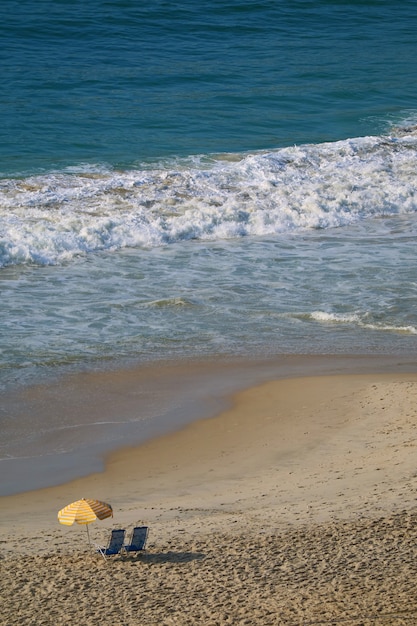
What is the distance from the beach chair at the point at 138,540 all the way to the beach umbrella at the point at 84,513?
245 mm

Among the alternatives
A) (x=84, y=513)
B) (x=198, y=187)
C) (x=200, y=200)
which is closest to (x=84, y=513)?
(x=84, y=513)

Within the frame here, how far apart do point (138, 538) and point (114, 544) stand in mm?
187

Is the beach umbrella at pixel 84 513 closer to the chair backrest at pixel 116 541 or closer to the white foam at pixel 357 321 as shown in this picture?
the chair backrest at pixel 116 541

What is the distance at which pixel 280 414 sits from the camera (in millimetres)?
10227

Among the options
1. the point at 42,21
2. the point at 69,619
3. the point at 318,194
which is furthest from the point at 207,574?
the point at 42,21

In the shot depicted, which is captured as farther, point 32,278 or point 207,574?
point 32,278

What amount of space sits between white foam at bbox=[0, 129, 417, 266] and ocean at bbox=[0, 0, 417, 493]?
0.05m

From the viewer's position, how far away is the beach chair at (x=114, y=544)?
727cm

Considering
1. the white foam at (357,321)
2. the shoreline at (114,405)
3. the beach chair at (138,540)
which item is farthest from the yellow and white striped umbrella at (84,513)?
the white foam at (357,321)

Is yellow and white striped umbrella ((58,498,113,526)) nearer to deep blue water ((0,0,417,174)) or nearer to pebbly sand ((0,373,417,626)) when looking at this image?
pebbly sand ((0,373,417,626))

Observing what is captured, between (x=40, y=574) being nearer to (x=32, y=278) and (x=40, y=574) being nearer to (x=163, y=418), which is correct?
(x=163, y=418)

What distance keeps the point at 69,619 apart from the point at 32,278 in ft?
27.7

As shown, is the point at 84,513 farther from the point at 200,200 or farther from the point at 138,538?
the point at 200,200

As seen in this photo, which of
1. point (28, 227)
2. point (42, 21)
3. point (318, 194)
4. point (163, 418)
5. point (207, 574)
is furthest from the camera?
point (42, 21)
